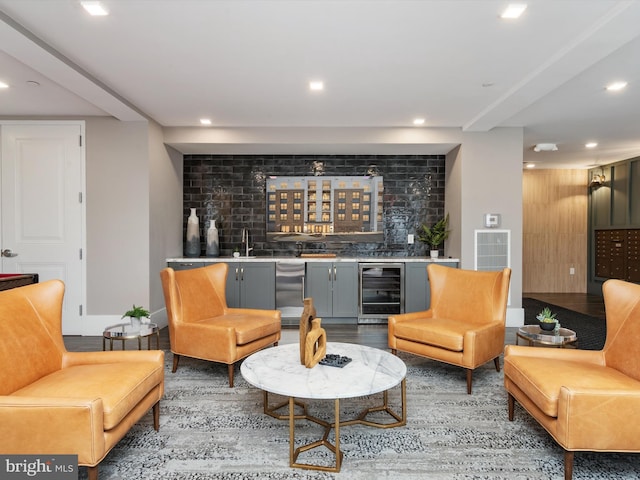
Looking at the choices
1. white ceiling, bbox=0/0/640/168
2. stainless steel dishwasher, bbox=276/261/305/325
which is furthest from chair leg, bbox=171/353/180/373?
white ceiling, bbox=0/0/640/168

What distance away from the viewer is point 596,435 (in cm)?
183

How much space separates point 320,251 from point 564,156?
15.8ft

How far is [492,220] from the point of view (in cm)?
517

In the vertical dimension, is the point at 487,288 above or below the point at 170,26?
below

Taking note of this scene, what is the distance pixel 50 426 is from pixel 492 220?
5.01m

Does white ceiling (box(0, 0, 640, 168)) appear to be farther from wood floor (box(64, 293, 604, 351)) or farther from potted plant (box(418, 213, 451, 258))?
wood floor (box(64, 293, 604, 351))

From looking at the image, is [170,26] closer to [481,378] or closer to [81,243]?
[81,243]

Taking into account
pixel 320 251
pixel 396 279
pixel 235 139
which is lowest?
pixel 396 279

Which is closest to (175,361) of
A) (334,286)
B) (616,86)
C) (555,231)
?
(334,286)

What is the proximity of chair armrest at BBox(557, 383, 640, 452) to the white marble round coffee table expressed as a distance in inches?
32.4

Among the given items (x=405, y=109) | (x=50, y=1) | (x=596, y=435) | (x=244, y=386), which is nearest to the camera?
(x=596, y=435)

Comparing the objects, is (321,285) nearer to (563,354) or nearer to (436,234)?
(436,234)

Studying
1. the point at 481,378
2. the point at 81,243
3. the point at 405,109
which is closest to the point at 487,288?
the point at 481,378

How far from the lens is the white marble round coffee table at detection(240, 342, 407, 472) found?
203cm
